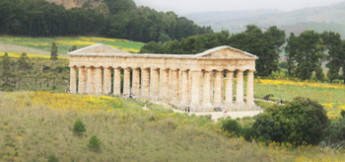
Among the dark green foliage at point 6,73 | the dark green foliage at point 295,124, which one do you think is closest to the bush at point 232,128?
the dark green foliage at point 295,124

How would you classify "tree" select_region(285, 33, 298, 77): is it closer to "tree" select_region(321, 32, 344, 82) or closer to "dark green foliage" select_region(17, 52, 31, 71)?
"tree" select_region(321, 32, 344, 82)

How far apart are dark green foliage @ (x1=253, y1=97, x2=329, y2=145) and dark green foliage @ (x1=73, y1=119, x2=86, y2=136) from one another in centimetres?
1535

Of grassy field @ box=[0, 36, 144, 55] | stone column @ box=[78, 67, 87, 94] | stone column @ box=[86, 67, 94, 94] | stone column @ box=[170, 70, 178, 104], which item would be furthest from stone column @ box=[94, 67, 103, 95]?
grassy field @ box=[0, 36, 144, 55]

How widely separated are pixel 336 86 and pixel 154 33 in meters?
75.6

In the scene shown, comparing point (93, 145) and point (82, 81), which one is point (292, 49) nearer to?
point (82, 81)

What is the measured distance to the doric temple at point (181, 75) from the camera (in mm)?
61156

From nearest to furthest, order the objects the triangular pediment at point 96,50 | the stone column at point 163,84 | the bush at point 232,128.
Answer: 1. the bush at point 232,128
2. the stone column at point 163,84
3. the triangular pediment at point 96,50

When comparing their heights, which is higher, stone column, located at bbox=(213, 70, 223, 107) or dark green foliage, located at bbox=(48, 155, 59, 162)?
stone column, located at bbox=(213, 70, 223, 107)

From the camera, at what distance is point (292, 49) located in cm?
9800

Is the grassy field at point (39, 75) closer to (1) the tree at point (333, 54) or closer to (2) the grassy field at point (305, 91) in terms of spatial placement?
(2) the grassy field at point (305, 91)

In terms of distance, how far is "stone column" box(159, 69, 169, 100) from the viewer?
67750 mm

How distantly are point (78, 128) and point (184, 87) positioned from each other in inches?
922

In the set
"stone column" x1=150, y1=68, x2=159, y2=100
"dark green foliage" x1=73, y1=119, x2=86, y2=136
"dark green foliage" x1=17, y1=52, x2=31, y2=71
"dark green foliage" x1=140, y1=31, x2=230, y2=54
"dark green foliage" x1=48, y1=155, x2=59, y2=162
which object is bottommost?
"dark green foliage" x1=48, y1=155, x2=59, y2=162

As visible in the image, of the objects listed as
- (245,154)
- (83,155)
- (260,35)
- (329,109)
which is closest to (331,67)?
(260,35)
